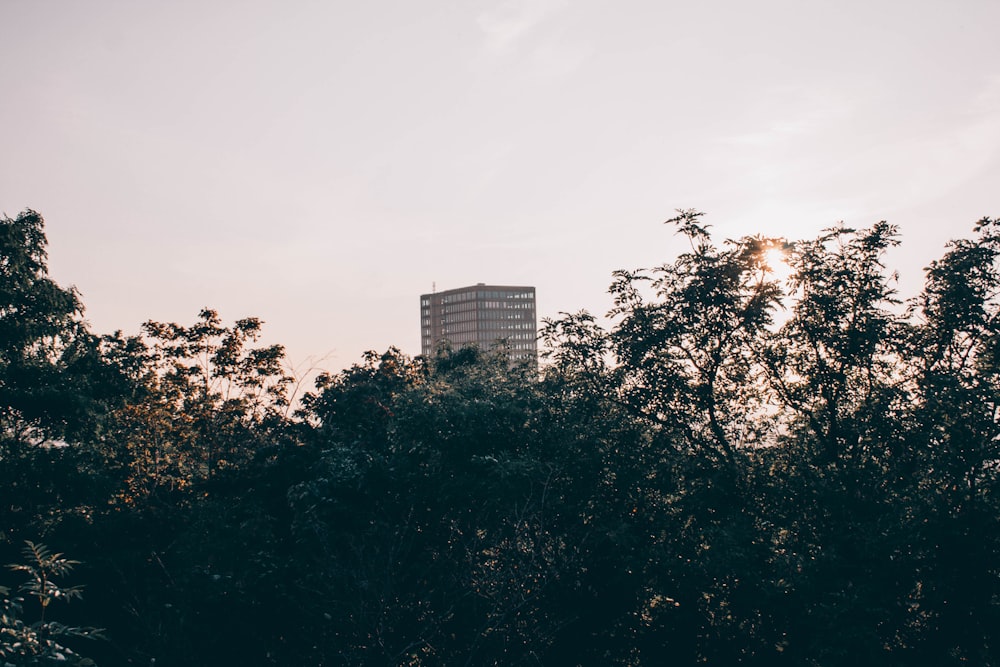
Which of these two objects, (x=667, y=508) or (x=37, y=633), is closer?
(x=37, y=633)

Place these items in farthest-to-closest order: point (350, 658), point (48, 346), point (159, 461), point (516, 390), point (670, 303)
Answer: point (159, 461) → point (48, 346) → point (516, 390) → point (670, 303) → point (350, 658)

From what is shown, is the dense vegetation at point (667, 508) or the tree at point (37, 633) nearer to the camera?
the tree at point (37, 633)

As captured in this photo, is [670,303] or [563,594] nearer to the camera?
[563,594]

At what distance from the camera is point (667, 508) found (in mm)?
16266

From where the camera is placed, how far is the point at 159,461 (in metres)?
28.1

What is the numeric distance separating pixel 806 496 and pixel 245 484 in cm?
1444

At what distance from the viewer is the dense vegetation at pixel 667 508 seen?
13.0 meters

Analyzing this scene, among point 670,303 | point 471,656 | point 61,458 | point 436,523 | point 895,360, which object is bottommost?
point 471,656

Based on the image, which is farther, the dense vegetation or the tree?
the dense vegetation

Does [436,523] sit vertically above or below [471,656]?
above

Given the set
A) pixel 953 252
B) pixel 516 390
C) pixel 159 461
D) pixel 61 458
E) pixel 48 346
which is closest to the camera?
pixel 953 252

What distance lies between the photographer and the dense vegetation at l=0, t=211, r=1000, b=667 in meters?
13.0

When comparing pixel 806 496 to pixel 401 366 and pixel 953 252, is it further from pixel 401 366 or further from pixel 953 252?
pixel 401 366

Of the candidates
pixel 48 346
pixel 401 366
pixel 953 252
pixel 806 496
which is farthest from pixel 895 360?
pixel 48 346
